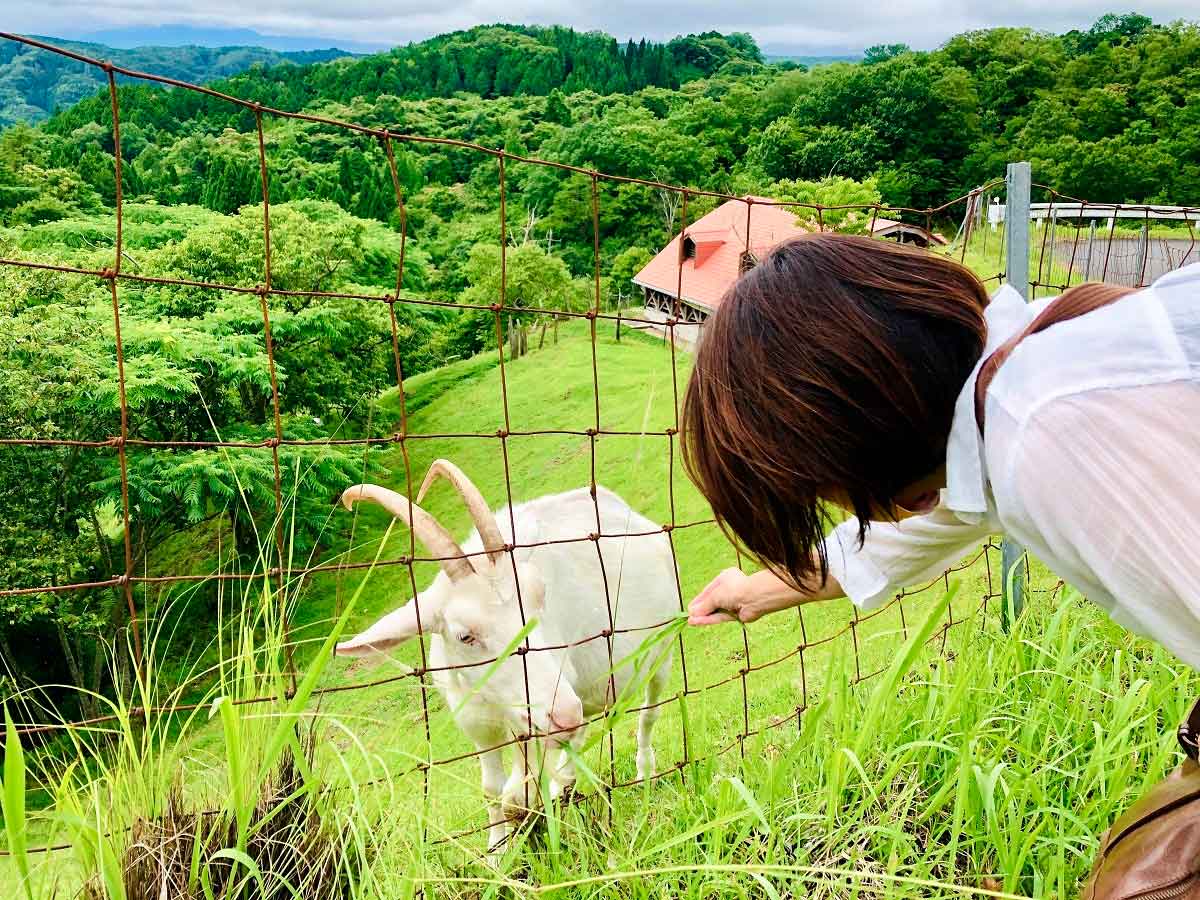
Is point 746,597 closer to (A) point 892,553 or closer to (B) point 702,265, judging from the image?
(A) point 892,553

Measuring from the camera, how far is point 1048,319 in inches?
50.5

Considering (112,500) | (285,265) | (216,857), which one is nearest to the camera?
(216,857)

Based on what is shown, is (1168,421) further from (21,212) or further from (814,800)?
(21,212)

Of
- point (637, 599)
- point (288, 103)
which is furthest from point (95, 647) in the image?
point (288, 103)

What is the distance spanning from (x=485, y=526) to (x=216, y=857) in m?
1.36

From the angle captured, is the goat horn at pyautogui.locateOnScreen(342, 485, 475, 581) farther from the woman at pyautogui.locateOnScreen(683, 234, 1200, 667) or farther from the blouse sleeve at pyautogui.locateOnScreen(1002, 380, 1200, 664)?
the blouse sleeve at pyautogui.locateOnScreen(1002, 380, 1200, 664)

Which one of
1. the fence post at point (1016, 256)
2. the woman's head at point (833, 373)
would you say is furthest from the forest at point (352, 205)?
the fence post at point (1016, 256)

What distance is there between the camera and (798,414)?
1.32 metres

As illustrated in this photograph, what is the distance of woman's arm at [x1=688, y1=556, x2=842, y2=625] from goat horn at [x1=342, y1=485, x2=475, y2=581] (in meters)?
0.69

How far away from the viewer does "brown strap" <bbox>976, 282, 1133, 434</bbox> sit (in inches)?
50.1

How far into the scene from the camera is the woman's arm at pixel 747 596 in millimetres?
2012

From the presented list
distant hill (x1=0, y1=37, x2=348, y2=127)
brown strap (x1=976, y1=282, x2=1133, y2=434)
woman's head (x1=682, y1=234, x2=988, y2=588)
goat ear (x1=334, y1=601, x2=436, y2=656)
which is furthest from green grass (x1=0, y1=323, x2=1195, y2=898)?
distant hill (x1=0, y1=37, x2=348, y2=127)

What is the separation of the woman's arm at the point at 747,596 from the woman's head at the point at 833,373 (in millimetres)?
602

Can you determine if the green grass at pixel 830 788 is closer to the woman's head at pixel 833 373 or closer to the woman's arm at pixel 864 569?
the woman's arm at pixel 864 569
